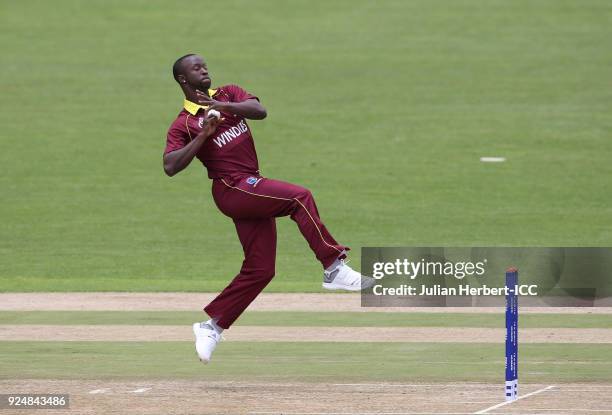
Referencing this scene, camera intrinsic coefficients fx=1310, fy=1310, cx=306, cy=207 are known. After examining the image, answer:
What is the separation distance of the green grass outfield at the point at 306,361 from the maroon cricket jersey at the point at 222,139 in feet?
6.72

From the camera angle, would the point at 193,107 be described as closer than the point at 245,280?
Yes

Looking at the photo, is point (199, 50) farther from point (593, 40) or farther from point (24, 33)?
point (593, 40)

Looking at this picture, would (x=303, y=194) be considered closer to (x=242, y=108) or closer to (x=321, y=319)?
(x=242, y=108)

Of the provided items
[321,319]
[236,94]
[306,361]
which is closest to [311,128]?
[321,319]

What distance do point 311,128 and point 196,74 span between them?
19174 mm

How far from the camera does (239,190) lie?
1098cm

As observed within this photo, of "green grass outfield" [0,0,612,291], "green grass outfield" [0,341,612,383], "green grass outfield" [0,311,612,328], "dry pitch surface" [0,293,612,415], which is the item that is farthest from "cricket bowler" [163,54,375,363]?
"green grass outfield" [0,0,612,291]

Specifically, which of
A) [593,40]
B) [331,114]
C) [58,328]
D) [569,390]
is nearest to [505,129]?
[331,114]

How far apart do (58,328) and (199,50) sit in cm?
2199

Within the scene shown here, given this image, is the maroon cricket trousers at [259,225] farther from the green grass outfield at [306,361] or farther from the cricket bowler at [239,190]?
the green grass outfield at [306,361]

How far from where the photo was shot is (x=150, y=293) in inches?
703

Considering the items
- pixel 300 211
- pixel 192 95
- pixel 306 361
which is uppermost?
pixel 192 95

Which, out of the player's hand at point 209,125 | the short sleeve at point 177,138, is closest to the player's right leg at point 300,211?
the short sleeve at point 177,138

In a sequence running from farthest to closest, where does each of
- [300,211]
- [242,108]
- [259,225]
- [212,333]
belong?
[212,333], [259,225], [300,211], [242,108]
